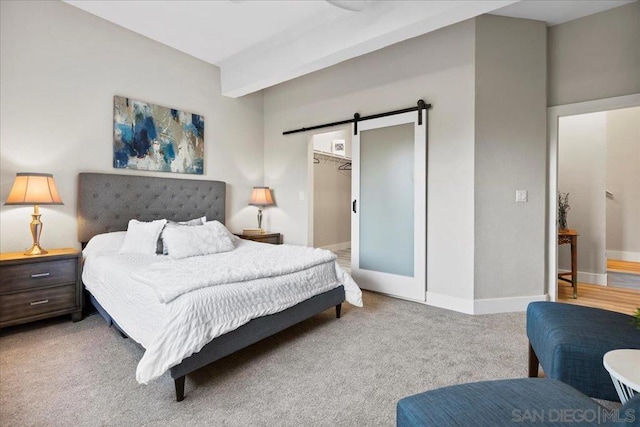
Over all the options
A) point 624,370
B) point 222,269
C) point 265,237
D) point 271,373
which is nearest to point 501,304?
point 624,370

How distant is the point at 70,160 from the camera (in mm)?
3027

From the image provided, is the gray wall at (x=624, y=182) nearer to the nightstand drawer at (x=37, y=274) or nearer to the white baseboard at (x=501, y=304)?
the white baseboard at (x=501, y=304)

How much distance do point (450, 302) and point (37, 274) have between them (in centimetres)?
377

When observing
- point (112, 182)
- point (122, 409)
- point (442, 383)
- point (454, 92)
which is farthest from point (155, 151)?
point (442, 383)

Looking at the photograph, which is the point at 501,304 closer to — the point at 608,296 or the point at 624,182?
the point at 608,296

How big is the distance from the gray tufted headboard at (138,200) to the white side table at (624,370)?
385 centimetres

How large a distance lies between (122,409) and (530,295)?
3.58 meters

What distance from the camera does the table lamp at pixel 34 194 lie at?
2.49 meters

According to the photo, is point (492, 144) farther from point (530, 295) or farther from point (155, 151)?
point (155, 151)

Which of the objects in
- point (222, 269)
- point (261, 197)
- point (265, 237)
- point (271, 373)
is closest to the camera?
point (271, 373)

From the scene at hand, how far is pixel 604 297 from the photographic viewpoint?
3.53m

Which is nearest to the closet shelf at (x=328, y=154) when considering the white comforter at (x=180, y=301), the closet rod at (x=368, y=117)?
the closet rod at (x=368, y=117)

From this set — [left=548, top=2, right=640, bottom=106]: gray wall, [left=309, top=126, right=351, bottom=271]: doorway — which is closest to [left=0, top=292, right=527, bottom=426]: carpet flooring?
[left=548, top=2, right=640, bottom=106]: gray wall

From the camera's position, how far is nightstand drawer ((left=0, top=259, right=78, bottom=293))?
2.42m
